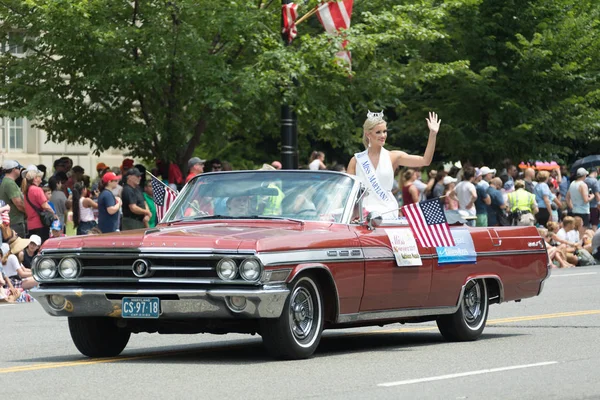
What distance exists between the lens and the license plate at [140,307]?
9625 millimetres

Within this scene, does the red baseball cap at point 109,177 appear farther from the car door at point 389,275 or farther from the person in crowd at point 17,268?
the car door at point 389,275

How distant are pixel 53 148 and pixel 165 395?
41847mm

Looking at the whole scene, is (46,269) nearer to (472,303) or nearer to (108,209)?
(472,303)

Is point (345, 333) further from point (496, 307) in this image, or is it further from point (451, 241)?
point (496, 307)

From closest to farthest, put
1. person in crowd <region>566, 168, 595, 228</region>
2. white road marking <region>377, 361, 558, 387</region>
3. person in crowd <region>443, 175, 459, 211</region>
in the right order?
white road marking <region>377, 361, 558, 387</region> < person in crowd <region>443, 175, 459, 211</region> < person in crowd <region>566, 168, 595, 228</region>

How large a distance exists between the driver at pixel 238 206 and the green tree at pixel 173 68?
12.3 metres

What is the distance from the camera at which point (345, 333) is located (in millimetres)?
13375

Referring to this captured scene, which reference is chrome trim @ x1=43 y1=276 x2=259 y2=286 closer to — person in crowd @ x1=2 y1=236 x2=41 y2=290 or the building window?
person in crowd @ x1=2 y1=236 x2=41 y2=290

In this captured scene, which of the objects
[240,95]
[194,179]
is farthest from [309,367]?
→ [240,95]

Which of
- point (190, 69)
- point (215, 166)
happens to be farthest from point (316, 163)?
point (190, 69)

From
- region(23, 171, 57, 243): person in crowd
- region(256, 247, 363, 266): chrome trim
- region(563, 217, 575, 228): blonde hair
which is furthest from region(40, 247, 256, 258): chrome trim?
→ region(563, 217, 575, 228): blonde hair

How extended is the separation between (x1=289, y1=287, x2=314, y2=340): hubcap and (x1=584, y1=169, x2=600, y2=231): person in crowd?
19.5m

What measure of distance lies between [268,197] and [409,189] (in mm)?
12617

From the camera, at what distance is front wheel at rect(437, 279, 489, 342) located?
12133 millimetres
